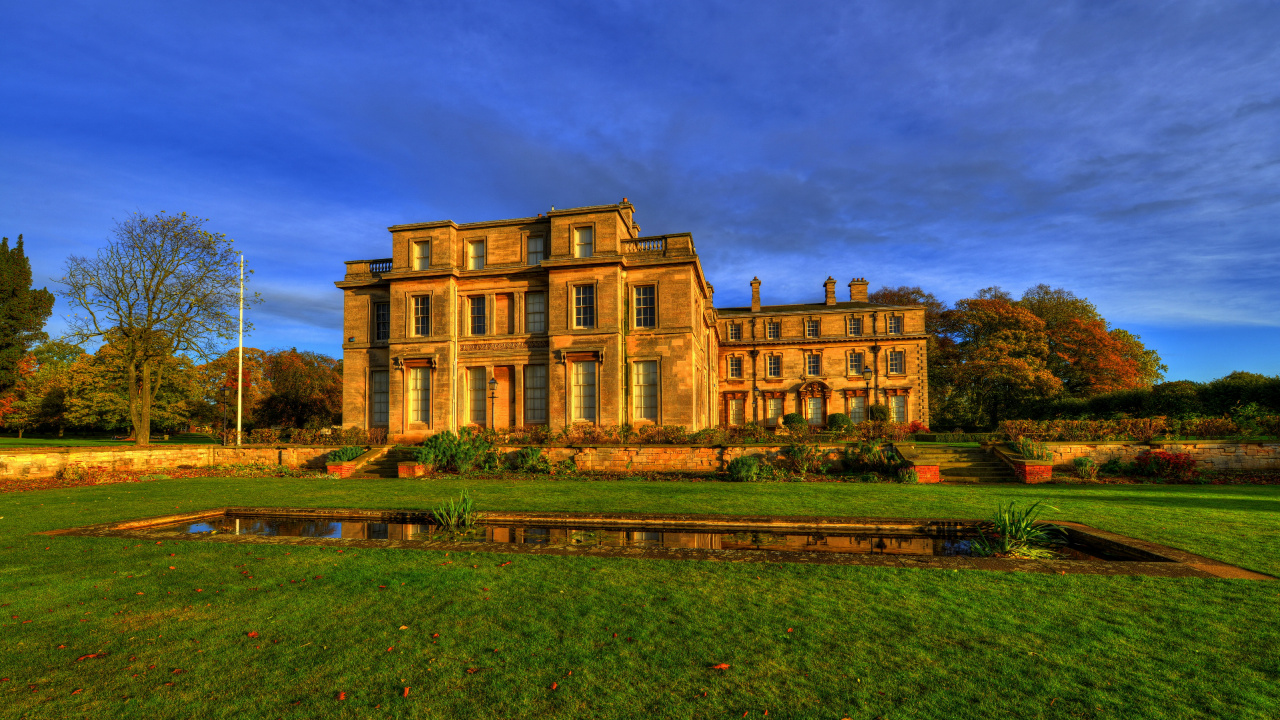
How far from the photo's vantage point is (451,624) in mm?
4566

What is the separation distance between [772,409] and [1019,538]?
32.6m

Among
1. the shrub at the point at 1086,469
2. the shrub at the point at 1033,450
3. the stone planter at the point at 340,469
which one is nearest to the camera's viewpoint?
the shrub at the point at 1086,469

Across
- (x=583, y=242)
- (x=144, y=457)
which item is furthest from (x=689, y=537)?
(x=144, y=457)

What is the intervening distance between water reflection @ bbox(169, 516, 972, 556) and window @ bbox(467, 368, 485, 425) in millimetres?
14236

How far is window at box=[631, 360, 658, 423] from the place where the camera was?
2316cm

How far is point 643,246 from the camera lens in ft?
78.3

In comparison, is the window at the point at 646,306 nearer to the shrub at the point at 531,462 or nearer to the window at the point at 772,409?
the shrub at the point at 531,462

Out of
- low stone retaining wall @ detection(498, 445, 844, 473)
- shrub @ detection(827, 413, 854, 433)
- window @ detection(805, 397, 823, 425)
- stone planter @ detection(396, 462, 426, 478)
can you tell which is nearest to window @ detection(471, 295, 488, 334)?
low stone retaining wall @ detection(498, 445, 844, 473)

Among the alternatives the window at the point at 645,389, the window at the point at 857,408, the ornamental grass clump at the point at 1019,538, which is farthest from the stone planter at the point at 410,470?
the window at the point at 857,408

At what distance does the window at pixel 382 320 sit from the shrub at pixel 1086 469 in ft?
86.6

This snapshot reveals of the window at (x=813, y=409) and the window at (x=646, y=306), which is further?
the window at (x=813, y=409)

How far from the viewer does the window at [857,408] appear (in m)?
38.1

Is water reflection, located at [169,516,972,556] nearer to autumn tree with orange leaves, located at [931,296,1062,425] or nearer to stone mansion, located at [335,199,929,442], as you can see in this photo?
stone mansion, located at [335,199,929,442]

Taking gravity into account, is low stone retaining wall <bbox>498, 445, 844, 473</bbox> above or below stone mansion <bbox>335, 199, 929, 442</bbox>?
below
